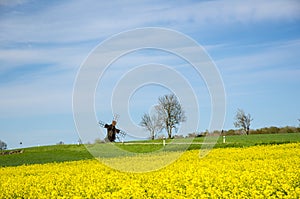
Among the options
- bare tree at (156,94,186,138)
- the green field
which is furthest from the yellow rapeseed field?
bare tree at (156,94,186,138)

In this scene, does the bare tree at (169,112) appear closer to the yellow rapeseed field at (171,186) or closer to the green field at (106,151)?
the green field at (106,151)

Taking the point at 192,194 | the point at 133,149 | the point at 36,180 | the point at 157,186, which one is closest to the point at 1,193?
the point at 36,180

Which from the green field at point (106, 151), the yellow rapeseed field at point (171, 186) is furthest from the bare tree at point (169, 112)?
the yellow rapeseed field at point (171, 186)

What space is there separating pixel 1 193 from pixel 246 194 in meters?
7.96

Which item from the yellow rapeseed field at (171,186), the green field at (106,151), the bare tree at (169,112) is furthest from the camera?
the bare tree at (169,112)

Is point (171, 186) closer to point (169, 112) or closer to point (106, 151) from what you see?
point (106, 151)

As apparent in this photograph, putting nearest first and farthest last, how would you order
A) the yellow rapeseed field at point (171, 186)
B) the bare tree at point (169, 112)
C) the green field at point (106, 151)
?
the yellow rapeseed field at point (171, 186)
the green field at point (106, 151)
the bare tree at point (169, 112)

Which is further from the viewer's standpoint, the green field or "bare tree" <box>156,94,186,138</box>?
"bare tree" <box>156,94,186,138</box>

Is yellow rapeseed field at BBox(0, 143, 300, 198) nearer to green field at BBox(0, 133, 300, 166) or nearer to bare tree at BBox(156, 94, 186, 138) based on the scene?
green field at BBox(0, 133, 300, 166)

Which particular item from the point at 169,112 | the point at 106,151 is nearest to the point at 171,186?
the point at 106,151

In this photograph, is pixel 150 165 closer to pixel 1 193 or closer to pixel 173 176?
pixel 173 176

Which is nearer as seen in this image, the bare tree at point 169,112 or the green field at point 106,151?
the green field at point 106,151

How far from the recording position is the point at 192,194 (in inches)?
491

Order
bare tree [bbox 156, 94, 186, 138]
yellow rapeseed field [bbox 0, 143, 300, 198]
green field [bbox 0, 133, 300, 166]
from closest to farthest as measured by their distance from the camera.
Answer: yellow rapeseed field [bbox 0, 143, 300, 198]
green field [bbox 0, 133, 300, 166]
bare tree [bbox 156, 94, 186, 138]
